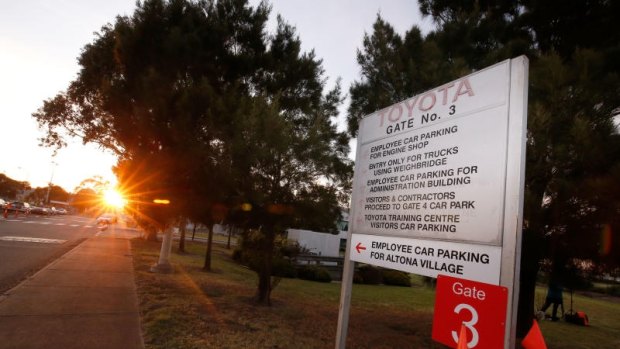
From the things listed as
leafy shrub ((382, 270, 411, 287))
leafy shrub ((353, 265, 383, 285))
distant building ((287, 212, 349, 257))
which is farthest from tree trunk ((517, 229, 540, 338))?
distant building ((287, 212, 349, 257))

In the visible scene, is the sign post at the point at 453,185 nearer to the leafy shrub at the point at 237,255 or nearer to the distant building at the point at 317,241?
the leafy shrub at the point at 237,255

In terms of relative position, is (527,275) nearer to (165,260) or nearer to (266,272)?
(266,272)

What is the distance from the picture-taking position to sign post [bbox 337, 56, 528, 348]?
7.82 feet

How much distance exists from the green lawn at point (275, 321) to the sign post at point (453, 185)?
7.94ft

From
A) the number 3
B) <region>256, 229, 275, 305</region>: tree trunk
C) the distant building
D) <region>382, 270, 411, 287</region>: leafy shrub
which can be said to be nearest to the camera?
the number 3

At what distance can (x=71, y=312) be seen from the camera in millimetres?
5930

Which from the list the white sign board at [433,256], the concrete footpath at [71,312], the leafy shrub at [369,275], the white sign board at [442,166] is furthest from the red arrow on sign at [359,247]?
the leafy shrub at [369,275]

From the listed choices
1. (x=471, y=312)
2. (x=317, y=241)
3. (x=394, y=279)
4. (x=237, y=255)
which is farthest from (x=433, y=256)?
(x=317, y=241)

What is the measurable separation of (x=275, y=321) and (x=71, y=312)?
128 inches

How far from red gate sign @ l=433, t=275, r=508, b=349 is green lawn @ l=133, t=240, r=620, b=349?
3323 mm

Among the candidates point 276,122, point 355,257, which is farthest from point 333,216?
point 355,257

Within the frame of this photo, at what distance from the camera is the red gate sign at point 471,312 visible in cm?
224

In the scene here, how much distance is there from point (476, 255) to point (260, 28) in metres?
8.87

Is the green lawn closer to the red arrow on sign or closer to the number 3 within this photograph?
the red arrow on sign
